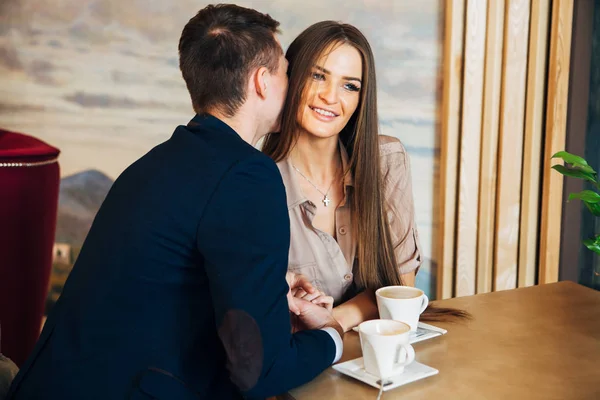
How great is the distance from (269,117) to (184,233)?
1.20 feet

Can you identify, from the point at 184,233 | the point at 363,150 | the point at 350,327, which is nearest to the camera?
the point at 184,233

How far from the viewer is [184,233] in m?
1.18

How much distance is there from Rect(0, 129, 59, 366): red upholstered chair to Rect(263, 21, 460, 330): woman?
0.74m

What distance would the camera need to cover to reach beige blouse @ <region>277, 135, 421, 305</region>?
6.14ft

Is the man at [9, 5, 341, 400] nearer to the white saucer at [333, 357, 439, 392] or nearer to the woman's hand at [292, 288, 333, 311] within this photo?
the white saucer at [333, 357, 439, 392]

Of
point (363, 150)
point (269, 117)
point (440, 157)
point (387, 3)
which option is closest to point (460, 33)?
point (387, 3)

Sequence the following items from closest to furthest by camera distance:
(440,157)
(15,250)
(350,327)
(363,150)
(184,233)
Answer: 1. (184,233)
2. (350,327)
3. (363,150)
4. (15,250)
5. (440,157)

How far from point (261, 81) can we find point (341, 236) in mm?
697

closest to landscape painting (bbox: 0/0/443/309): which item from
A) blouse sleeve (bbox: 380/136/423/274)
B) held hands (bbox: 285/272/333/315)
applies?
blouse sleeve (bbox: 380/136/423/274)

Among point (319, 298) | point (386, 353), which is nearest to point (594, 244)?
point (386, 353)

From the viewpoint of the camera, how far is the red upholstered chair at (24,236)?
212 cm

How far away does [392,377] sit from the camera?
118 centimetres

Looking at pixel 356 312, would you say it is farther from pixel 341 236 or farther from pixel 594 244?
pixel 594 244

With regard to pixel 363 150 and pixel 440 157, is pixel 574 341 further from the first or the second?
pixel 440 157
